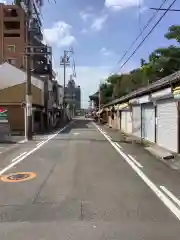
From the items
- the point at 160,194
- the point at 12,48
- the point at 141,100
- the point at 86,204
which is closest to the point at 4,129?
the point at 141,100

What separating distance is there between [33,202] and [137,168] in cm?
610

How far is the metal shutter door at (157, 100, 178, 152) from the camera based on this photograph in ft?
64.1

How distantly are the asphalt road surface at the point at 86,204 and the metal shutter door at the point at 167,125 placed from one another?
6.14 m

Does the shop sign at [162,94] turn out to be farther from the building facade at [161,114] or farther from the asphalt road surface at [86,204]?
the asphalt road surface at [86,204]

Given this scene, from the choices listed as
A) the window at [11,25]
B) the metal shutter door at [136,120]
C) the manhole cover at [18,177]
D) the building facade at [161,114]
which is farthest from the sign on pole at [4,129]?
the window at [11,25]

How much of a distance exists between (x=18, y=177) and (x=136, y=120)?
2443 centimetres

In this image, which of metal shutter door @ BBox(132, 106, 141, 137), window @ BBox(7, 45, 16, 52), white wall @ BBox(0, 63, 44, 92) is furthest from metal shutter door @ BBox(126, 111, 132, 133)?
window @ BBox(7, 45, 16, 52)

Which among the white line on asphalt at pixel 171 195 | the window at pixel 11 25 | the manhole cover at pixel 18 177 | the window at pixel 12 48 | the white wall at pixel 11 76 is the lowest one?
the manhole cover at pixel 18 177

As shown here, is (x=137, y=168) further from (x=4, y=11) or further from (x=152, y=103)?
(x=4, y=11)

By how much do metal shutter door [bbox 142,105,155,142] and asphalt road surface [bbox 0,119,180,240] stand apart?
1276cm

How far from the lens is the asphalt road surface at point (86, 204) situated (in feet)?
20.4

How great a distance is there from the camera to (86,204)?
8.09 metres

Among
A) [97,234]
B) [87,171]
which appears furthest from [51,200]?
[87,171]

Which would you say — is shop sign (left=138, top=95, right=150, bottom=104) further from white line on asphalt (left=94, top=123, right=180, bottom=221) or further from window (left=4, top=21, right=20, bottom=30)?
window (left=4, top=21, right=20, bottom=30)
